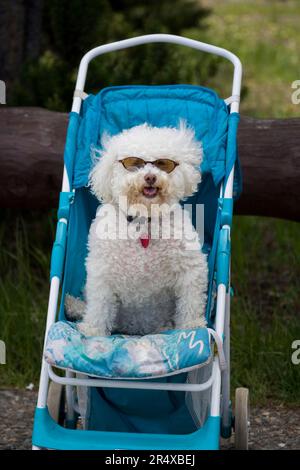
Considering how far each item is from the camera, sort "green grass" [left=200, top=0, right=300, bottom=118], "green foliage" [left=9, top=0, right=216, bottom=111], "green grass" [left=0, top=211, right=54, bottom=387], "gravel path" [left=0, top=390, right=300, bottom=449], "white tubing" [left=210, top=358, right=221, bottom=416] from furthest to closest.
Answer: "green grass" [left=200, top=0, right=300, bottom=118] → "green foliage" [left=9, top=0, right=216, bottom=111] → "green grass" [left=0, top=211, right=54, bottom=387] → "gravel path" [left=0, top=390, right=300, bottom=449] → "white tubing" [left=210, top=358, right=221, bottom=416]

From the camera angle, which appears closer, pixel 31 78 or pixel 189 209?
pixel 189 209

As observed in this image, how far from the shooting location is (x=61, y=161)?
4430mm

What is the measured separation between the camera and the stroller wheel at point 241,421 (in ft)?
11.6

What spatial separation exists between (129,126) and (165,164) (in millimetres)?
538

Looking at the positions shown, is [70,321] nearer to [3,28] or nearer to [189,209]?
[189,209]

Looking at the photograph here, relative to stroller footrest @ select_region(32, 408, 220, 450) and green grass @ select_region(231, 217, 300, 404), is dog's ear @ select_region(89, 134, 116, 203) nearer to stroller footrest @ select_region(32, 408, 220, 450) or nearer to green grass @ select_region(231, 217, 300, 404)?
stroller footrest @ select_region(32, 408, 220, 450)

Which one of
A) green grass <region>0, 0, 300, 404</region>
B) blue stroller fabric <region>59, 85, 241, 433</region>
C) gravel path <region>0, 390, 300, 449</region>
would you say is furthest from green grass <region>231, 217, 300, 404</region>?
Result: blue stroller fabric <region>59, 85, 241, 433</region>

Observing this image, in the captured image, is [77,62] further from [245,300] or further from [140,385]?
[140,385]

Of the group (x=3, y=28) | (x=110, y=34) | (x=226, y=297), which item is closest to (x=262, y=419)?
(x=226, y=297)

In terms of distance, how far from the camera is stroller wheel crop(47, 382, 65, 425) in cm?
361

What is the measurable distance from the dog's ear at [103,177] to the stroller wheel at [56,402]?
88 centimetres

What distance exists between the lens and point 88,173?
354 centimetres

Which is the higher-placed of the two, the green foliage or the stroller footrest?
the green foliage

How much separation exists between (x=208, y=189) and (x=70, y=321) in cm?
87
